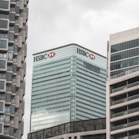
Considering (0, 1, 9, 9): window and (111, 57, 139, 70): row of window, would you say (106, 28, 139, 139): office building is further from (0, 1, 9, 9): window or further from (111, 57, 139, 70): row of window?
(0, 1, 9, 9): window

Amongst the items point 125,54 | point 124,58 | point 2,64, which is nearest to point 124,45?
point 125,54

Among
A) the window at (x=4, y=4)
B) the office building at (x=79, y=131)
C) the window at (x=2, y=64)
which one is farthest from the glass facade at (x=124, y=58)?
the window at (x=4, y=4)

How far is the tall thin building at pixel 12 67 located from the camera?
127 m

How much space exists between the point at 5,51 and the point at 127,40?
115 ft

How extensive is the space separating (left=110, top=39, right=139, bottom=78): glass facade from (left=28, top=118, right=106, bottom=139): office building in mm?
18905

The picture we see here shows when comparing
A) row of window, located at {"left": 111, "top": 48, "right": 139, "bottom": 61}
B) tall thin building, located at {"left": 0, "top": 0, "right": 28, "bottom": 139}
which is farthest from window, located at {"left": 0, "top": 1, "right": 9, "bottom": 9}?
row of window, located at {"left": 111, "top": 48, "right": 139, "bottom": 61}

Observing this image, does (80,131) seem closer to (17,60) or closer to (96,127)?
(96,127)

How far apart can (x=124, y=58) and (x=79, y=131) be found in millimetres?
28857

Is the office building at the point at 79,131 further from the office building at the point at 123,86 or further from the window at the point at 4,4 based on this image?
the window at the point at 4,4

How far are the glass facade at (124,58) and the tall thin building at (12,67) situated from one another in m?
24.6

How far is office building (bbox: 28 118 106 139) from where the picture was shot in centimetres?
15950

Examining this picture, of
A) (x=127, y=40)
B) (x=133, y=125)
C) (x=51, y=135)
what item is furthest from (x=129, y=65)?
(x=51, y=135)

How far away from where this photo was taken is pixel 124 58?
148250 mm

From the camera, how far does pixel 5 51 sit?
131750 mm
